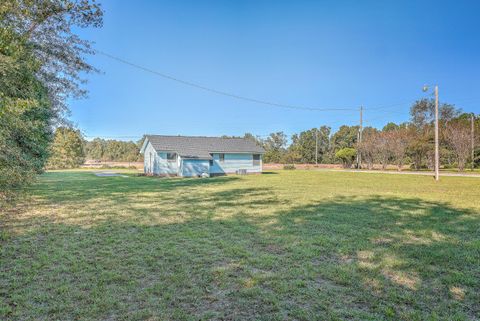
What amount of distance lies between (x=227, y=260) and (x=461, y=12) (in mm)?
20370

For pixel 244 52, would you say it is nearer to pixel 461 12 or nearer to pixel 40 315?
pixel 461 12

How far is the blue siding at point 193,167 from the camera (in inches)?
955

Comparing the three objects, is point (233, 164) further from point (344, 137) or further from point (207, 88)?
point (344, 137)

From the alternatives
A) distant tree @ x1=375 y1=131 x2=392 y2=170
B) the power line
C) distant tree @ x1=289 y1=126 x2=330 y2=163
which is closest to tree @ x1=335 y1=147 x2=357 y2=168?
distant tree @ x1=375 y1=131 x2=392 y2=170

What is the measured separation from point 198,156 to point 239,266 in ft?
69.0

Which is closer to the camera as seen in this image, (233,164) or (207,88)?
(207,88)

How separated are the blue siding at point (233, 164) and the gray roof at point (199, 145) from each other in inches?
21.4

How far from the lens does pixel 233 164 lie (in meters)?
27.7

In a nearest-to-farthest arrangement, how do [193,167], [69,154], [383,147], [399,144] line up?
1. [193,167]
2. [399,144]
3. [383,147]
4. [69,154]

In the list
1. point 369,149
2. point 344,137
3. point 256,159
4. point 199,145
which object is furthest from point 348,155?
point 199,145

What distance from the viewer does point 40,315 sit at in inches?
96.4

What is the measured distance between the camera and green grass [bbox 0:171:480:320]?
260cm

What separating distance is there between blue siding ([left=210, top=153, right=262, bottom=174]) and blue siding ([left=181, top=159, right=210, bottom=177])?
1305 mm

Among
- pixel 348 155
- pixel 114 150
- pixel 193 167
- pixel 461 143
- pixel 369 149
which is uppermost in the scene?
pixel 114 150
